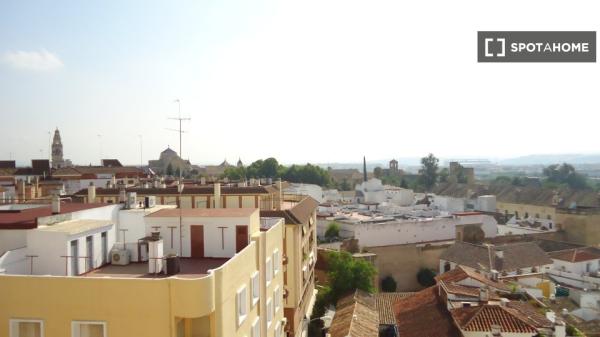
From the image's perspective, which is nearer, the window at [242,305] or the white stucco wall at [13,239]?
the white stucco wall at [13,239]

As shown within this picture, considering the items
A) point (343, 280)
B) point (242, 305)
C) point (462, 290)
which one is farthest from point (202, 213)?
point (343, 280)

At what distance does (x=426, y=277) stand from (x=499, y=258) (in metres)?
7.24

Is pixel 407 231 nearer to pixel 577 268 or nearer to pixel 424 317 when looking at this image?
pixel 577 268

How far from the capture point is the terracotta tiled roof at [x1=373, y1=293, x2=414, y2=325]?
28.8 m

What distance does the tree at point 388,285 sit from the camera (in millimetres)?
40375

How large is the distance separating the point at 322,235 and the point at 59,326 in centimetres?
3945

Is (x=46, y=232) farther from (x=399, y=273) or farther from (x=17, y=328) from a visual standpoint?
(x=399, y=273)

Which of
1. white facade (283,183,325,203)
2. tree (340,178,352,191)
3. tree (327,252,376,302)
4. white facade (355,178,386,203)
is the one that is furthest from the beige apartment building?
tree (340,178,352,191)

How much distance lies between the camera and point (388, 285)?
4041 centimetres

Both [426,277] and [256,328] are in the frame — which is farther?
[426,277]

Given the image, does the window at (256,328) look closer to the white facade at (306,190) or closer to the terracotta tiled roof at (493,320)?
the terracotta tiled roof at (493,320)

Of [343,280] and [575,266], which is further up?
[343,280]

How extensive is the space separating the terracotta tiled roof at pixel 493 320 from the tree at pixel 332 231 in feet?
78.8

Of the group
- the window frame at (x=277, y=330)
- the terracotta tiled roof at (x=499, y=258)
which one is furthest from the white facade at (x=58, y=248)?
the terracotta tiled roof at (x=499, y=258)
